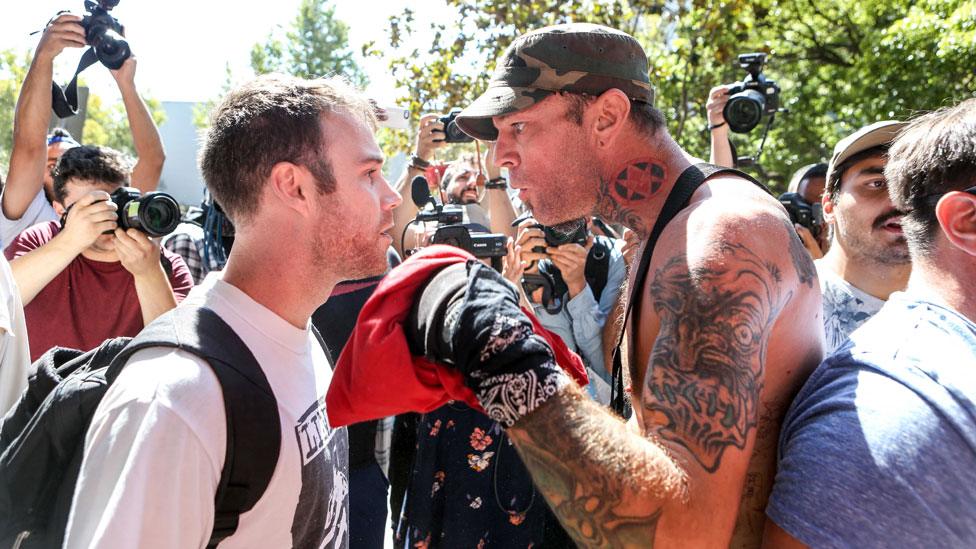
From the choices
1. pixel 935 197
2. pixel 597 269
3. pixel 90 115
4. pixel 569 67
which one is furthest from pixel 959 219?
pixel 90 115

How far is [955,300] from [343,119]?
156 cm

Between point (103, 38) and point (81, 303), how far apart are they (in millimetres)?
1609

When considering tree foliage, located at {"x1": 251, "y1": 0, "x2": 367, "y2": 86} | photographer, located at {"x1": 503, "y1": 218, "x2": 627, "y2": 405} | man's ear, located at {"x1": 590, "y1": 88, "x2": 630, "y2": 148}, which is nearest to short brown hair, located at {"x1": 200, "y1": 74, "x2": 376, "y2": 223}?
man's ear, located at {"x1": 590, "y1": 88, "x2": 630, "y2": 148}

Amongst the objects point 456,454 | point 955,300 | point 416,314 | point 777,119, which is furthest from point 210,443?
point 777,119

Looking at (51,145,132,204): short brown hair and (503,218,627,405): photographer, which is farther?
(503,218,627,405): photographer

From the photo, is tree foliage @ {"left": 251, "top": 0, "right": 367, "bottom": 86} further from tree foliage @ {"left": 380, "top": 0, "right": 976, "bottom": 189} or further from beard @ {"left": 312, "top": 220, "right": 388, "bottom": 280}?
beard @ {"left": 312, "top": 220, "right": 388, "bottom": 280}

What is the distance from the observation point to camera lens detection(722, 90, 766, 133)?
183 inches

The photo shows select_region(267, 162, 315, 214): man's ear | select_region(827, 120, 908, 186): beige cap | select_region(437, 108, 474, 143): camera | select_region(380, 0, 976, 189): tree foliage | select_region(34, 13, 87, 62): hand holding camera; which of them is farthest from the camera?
select_region(380, 0, 976, 189): tree foliage

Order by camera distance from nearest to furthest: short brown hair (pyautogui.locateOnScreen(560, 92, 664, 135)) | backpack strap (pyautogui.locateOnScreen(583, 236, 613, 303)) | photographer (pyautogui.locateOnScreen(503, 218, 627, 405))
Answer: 1. short brown hair (pyautogui.locateOnScreen(560, 92, 664, 135))
2. photographer (pyautogui.locateOnScreen(503, 218, 627, 405))
3. backpack strap (pyautogui.locateOnScreen(583, 236, 613, 303))

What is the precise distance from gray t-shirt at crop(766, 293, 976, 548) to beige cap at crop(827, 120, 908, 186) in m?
1.90

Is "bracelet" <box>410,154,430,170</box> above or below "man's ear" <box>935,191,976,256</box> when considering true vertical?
below

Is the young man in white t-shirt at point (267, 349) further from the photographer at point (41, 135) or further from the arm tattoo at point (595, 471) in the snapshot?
the photographer at point (41, 135)

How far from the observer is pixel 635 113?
7.23ft

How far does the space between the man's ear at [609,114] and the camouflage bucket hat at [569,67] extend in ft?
0.09
